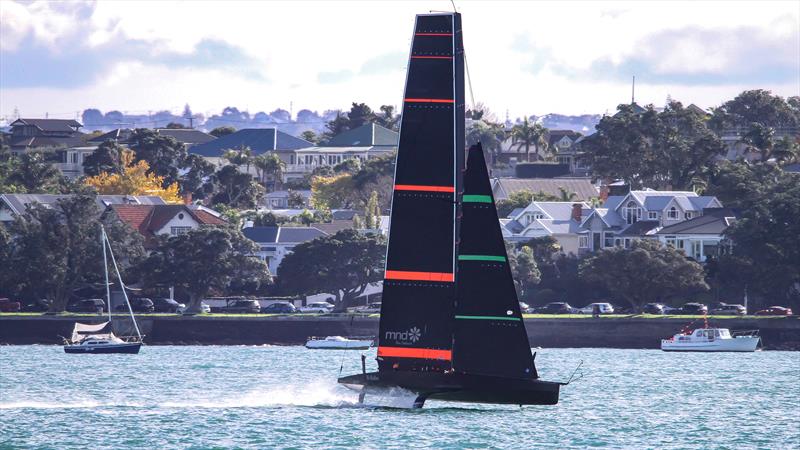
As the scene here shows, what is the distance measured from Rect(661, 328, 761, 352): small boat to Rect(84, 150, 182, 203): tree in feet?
215

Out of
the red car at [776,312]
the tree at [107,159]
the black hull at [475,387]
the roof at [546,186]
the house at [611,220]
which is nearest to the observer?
the black hull at [475,387]

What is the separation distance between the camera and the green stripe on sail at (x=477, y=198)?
41.0 metres

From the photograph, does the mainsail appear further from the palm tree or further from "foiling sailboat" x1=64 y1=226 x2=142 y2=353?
the palm tree

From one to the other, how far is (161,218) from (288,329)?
26.6 m

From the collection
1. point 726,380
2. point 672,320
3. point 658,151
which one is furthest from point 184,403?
point 658,151

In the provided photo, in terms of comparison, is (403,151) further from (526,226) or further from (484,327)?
(526,226)

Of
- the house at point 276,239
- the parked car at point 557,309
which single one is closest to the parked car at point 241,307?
the house at point 276,239

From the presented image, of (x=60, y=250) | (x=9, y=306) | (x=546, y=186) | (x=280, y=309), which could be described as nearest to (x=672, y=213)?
(x=280, y=309)

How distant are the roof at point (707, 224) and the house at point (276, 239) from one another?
23847 mm

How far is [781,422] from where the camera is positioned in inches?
1880

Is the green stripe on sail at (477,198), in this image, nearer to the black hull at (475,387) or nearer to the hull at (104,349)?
the black hull at (475,387)

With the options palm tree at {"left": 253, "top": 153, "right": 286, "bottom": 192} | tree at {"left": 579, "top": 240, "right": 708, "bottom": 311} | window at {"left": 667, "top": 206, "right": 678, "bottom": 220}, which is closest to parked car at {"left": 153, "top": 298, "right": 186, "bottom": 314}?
tree at {"left": 579, "top": 240, "right": 708, "bottom": 311}

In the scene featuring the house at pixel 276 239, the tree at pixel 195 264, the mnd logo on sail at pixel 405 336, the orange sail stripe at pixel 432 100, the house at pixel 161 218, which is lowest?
the mnd logo on sail at pixel 405 336

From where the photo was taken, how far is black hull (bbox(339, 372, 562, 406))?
4056cm
